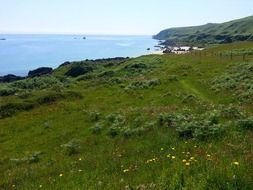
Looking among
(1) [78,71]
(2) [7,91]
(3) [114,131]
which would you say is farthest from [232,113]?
(1) [78,71]

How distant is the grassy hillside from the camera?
11.0 m

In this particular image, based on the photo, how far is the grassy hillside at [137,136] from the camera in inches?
435

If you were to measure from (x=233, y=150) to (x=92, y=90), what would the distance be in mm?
41729

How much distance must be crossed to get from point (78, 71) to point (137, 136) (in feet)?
Answer: 231

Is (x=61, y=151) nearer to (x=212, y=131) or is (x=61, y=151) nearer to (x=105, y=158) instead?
(x=105, y=158)

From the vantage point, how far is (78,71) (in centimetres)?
9112

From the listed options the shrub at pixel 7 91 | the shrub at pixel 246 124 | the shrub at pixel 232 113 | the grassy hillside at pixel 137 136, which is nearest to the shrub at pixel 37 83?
the shrub at pixel 7 91

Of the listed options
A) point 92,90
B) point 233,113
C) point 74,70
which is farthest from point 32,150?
point 74,70

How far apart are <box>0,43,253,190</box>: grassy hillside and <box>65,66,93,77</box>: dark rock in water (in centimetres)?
3075

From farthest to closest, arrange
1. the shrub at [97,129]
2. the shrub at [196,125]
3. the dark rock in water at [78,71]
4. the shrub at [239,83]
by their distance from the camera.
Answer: the dark rock in water at [78,71] → the shrub at [239,83] → the shrub at [97,129] → the shrub at [196,125]

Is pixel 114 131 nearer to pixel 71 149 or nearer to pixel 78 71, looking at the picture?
pixel 71 149

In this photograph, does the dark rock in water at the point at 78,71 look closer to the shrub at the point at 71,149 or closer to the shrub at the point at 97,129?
the shrub at the point at 97,129

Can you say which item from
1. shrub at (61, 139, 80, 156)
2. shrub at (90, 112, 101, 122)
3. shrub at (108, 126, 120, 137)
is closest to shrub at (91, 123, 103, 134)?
shrub at (108, 126, 120, 137)

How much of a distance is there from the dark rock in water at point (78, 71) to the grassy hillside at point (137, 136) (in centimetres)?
3075
